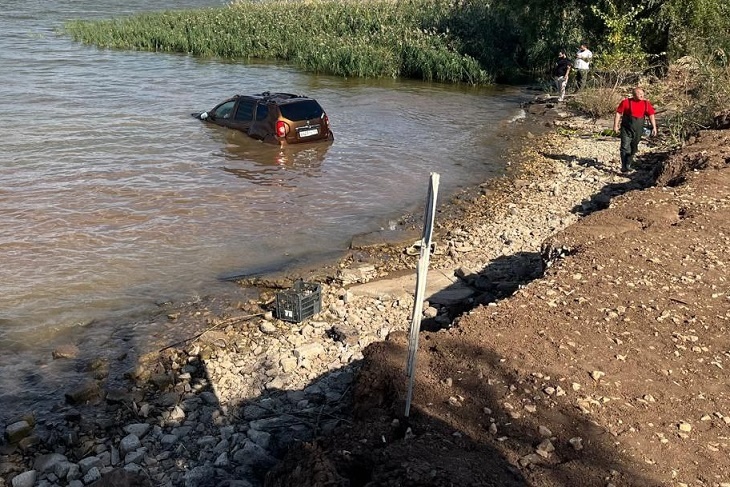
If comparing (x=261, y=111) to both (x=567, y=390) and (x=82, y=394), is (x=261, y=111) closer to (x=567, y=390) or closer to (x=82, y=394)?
(x=82, y=394)

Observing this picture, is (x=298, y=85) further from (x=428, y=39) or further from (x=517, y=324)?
(x=517, y=324)

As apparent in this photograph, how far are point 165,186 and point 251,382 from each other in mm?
8274

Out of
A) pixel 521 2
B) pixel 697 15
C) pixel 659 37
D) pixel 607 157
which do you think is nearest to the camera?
pixel 607 157

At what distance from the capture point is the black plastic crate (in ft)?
28.6

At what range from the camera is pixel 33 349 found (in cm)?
837

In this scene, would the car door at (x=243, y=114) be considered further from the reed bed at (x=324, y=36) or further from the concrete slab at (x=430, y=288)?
the reed bed at (x=324, y=36)

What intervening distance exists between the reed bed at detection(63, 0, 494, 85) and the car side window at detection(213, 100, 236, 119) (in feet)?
38.8

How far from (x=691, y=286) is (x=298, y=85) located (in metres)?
21.7

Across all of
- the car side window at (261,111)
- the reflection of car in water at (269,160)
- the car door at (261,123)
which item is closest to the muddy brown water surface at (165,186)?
the reflection of car in water at (269,160)

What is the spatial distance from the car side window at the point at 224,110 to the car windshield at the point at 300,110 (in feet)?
7.01

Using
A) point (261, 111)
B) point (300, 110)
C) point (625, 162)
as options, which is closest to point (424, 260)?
point (625, 162)

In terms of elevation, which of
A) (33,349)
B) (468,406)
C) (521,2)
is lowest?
(33,349)

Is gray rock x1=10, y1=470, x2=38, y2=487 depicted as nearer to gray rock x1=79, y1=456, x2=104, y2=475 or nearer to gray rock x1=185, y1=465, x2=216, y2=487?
gray rock x1=79, y1=456, x2=104, y2=475

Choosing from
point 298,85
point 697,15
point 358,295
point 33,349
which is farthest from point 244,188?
point 697,15
